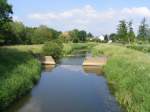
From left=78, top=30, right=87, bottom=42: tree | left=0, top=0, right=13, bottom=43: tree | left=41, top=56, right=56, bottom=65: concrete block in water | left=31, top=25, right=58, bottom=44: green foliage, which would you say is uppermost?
left=0, top=0, right=13, bottom=43: tree

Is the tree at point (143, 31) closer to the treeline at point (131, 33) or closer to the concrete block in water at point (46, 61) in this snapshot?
A: the treeline at point (131, 33)

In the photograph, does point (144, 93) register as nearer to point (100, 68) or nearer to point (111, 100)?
point (111, 100)

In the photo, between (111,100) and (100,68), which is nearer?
(111,100)

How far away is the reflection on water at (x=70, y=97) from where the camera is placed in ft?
66.9

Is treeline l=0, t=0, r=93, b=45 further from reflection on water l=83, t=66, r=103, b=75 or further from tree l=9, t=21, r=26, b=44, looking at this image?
reflection on water l=83, t=66, r=103, b=75

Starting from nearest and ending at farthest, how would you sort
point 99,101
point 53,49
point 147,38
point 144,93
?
point 144,93 → point 99,101 → point 53,49 → point 147,38

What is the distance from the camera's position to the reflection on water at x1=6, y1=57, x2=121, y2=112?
20.4 metres

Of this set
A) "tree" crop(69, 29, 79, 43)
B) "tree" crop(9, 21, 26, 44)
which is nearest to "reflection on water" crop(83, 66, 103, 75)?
"tree" crop(9, 21, 26, 44)

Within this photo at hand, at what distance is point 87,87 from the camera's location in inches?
1140

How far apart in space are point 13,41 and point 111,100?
54.2m

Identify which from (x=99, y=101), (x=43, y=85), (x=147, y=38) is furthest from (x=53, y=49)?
(x=147, y=38)

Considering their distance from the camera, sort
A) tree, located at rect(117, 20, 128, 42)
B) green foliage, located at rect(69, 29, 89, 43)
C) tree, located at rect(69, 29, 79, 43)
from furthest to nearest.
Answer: green foliage, located at rect(69, 29, 89, 43)
tree, located at rect(69, 29, 79, 43)
tree, located at rect(117, 20, 128, 42)

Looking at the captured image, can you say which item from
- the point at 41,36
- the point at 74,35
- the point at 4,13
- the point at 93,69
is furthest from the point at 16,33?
the point at 74,35

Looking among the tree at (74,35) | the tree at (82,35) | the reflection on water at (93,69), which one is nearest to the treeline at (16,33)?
the reflection on water at (93,69)
